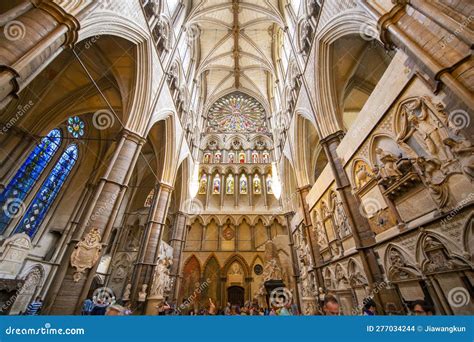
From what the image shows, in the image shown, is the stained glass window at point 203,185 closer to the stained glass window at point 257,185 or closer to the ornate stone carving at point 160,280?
the stained glass window at point 257,185

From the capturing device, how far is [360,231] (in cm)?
623

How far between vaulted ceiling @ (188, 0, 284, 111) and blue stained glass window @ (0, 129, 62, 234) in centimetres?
1286

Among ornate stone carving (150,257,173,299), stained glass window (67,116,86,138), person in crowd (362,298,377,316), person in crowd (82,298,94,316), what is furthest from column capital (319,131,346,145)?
stained glass window (67,116,86,138)

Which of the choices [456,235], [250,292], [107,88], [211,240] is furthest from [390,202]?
[211,240]

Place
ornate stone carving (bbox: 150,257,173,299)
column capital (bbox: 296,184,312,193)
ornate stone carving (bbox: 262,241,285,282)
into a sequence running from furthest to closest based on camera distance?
ornate stone carving (bbox: 262,241,285,282) < column capital (bbox: 296,184,312,193) < ornate stone carving (bbox: 150,257,173,299)

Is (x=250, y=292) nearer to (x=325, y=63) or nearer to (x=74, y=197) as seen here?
(x=74, y=197)

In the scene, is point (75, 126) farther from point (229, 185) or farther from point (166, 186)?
point (229, 185)

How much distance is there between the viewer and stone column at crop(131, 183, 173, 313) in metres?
10.1

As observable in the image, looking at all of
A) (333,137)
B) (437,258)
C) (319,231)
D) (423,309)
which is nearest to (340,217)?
(319,231)

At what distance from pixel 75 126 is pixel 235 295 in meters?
17.2

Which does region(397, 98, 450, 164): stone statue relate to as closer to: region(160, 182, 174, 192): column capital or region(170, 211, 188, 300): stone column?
region(160, 182, 174, 192): column capital

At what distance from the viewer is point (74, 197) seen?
12.9 meters

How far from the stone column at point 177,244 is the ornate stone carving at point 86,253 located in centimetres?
945

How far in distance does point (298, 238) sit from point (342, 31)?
11.5 metres
